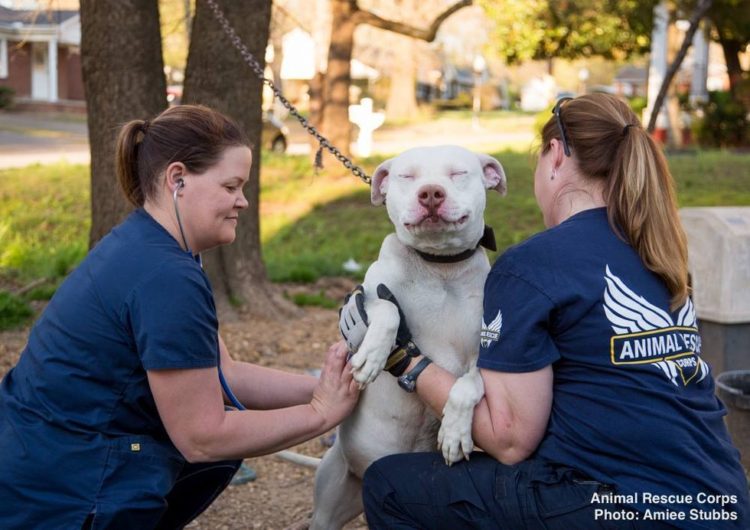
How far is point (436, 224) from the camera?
2.72 metres

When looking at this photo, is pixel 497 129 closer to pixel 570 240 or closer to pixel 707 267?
pixel 707 267

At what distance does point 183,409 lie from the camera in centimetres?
262

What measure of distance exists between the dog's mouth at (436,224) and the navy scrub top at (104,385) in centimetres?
62

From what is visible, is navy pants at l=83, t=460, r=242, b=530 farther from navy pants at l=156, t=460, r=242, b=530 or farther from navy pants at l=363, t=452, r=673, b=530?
navy pants at l=363, t=452, r=673, b=530

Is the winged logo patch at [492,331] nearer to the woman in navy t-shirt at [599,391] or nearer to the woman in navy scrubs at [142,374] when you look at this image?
the woman in navy t-shirt at [599,391]

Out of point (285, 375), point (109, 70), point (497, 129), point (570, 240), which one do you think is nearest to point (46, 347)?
point (285, 375)

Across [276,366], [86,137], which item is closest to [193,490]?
[276,366]

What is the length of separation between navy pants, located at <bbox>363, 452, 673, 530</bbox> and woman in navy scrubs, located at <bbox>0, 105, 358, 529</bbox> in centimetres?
28

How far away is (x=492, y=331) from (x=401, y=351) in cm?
34

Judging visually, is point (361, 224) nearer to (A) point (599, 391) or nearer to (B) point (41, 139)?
(A) point (599, 391)

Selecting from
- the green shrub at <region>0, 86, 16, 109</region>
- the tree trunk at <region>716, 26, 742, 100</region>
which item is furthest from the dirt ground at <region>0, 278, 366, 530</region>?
the green shrub at <region>0, 86, 16, 109</region>

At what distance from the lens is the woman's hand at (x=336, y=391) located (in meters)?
Result: 2.88

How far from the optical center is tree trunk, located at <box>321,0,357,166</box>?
1341cm

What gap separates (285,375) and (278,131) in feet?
54.7
